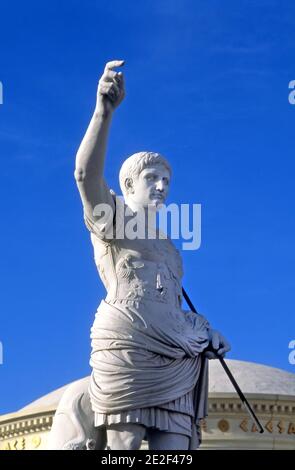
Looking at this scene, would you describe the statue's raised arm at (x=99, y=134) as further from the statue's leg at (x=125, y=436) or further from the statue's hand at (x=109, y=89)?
the statue's leg at (x=125, y=436)

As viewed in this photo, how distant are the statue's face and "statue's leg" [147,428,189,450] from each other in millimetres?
2084

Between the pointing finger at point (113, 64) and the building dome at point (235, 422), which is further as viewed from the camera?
the building dome at point (235, 422)

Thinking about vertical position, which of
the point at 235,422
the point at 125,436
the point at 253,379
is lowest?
the point at 125,436

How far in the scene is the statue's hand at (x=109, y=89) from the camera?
1145 centimetres

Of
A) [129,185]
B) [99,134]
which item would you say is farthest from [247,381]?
[99,134]

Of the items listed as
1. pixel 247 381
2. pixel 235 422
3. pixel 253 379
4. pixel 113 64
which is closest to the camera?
pixel 113 64

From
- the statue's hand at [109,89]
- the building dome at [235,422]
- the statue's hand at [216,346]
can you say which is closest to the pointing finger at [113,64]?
the statue's hand at [109,89]

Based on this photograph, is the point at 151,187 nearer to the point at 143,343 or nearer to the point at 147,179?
the point at 147,179

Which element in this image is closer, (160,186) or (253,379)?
(160,186)

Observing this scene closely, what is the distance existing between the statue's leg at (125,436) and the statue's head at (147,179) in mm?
2052

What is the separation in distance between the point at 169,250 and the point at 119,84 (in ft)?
5.60

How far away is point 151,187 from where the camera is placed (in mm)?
12227

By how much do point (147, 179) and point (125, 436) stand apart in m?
2.39
